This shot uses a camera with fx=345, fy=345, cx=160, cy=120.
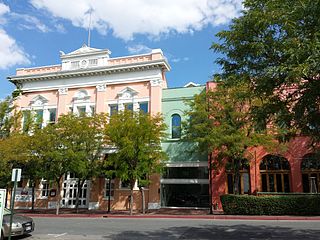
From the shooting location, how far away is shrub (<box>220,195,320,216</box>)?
2170cm

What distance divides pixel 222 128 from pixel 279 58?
1507 centimetres

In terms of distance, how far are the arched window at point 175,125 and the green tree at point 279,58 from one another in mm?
20090

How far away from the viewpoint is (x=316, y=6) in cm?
722

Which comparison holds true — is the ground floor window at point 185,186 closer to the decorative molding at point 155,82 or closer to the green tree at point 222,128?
the green tree at point 222,128

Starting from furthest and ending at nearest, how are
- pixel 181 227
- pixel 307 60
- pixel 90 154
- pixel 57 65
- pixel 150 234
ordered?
pixel 57 65 < pixel 90 154 < pixel 181 227 < pixel 150 234 < pixel 307 60

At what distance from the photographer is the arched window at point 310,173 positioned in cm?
2575

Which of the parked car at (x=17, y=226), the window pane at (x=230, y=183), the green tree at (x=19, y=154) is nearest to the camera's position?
the parked car at (x=17, y=226)

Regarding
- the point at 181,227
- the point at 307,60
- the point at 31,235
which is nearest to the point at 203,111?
the point at 181,227

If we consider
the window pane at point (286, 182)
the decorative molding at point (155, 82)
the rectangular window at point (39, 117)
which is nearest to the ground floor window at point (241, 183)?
the window pane at point (286, 182)

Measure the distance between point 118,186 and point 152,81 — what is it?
31.7 ft

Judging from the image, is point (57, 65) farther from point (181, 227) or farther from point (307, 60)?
point (307, 60)

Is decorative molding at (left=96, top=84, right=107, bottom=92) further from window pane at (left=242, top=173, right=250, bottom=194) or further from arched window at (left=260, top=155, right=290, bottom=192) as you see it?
arched window at (left=260, top=155, right=290, bottom=192)

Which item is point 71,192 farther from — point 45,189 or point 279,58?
point 279,58

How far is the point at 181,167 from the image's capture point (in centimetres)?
2917
